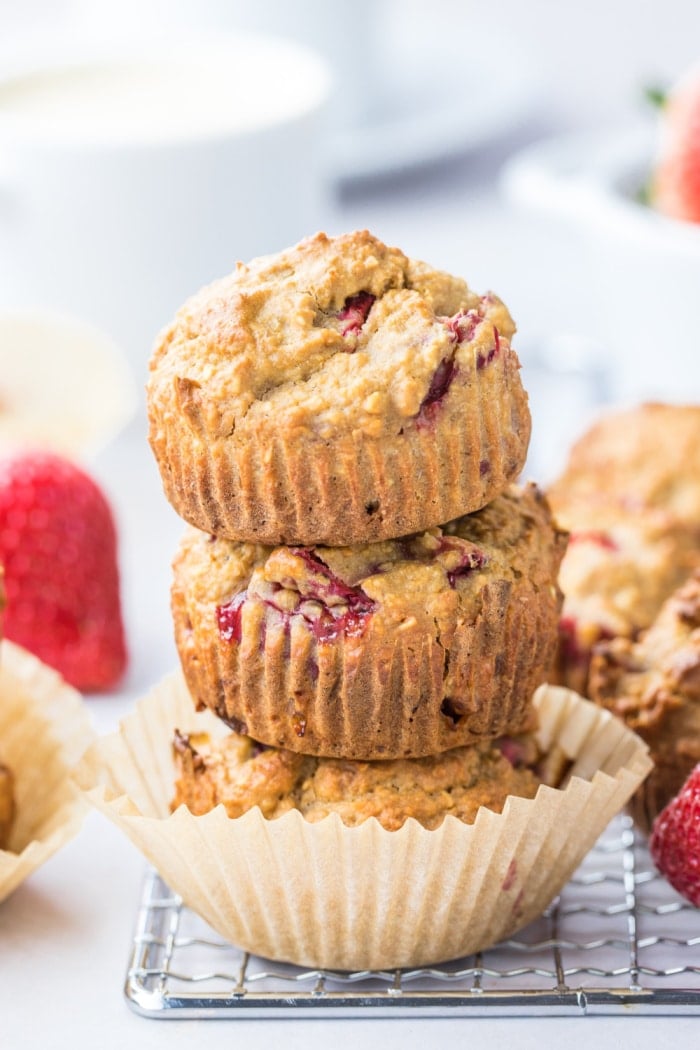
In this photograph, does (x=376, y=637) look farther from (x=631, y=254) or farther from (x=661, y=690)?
(x=631, y=254)

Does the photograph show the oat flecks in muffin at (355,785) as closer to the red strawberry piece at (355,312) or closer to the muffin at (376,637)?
the muffin at (376,637)

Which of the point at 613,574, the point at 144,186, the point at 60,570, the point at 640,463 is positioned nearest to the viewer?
the point at 613,574

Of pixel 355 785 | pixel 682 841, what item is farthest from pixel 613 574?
pixel 355 785

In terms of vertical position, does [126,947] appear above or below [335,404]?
below

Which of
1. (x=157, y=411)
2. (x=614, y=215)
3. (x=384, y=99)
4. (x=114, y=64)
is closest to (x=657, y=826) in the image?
(x=157, y=411)

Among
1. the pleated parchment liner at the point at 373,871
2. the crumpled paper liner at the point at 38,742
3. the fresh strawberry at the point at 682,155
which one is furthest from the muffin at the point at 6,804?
the fresh strawberry at the point at 682,155

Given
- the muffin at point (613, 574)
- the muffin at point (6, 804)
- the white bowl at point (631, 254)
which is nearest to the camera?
the muffin at point (6, 804)
